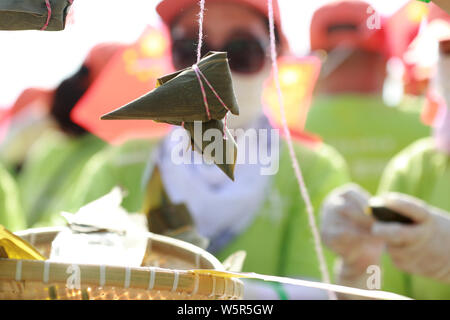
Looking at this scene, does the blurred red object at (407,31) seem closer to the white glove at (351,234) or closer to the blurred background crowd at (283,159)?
the blurred background crowd at (283,159)

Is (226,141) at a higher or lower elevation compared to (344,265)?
higher

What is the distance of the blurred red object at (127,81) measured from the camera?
1.36 meters

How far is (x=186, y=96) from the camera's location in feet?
1.48

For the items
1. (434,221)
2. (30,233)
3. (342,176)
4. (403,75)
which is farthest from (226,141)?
(403,75)

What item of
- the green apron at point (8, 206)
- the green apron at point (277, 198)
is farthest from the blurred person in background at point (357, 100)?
the green apron at point (8, 206)

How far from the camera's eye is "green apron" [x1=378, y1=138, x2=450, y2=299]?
132 cm

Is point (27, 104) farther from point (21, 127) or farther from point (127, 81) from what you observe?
point (127, 81)

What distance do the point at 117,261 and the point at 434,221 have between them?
0.72 metres

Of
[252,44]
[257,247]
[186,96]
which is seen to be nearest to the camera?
[186,96]

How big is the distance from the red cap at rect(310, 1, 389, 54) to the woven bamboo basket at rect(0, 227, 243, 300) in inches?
63.2

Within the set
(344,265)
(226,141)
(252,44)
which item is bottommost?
(344,265)

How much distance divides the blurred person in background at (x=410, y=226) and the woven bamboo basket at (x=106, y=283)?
22.4 inches

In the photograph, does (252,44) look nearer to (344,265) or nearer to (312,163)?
(312,163)

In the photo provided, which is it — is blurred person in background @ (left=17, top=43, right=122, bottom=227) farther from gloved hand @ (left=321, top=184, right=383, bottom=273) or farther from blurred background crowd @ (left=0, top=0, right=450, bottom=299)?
gloved hand @ (left=321, top=184, right=383, bottom=273)
